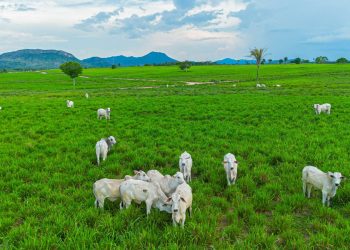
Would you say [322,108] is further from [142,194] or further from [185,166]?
[142,194]

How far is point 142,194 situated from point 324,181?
4.96 meters

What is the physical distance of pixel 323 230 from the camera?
6.52m

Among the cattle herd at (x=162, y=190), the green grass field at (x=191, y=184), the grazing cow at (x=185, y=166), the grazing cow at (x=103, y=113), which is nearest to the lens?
the green grass field at (x=191, y=184)

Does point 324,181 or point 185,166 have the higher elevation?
point 324,181

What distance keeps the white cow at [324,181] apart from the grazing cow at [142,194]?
4203mm

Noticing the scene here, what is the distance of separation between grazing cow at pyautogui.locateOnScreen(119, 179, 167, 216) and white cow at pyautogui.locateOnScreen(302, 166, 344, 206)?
4.20 metres

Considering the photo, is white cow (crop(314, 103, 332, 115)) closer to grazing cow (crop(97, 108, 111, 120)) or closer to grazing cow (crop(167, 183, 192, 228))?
grazing cow (crop(97, 108, 111, 120))

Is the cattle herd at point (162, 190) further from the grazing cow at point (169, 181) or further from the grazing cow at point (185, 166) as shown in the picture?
the grazing cow at point (185, 166)

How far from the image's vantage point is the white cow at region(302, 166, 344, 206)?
756cm

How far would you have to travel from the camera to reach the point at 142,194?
7184mm

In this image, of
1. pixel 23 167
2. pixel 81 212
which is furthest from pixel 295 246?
pixel 23 167

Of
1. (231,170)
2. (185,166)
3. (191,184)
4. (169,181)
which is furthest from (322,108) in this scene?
(169,181)

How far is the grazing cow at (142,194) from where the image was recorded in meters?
7.14

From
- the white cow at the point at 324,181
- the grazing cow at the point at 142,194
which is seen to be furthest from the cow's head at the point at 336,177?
the grazing cow at the point at 142,194
